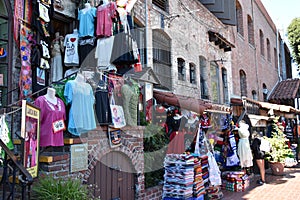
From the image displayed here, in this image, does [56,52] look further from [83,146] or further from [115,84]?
[83,146]

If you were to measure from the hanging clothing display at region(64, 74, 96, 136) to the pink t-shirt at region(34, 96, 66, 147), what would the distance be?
0.30 meters

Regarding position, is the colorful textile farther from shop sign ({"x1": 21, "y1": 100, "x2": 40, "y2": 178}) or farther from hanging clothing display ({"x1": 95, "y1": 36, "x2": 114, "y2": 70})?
shop sign ({"x1": 21, "y1": 100, "x2": 40, "y2": 178})

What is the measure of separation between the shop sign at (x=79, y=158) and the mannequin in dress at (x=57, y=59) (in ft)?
5.95

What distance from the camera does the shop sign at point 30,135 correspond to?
330 centimetres

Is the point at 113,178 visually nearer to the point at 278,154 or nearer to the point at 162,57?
the point at 162,57

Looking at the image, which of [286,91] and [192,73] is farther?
[286,91]

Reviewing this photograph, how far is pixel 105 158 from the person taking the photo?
529 cm

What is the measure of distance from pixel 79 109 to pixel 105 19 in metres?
2.07

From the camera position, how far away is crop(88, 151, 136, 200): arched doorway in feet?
16.8

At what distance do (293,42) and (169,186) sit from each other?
19.1 metres

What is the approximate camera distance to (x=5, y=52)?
509cm

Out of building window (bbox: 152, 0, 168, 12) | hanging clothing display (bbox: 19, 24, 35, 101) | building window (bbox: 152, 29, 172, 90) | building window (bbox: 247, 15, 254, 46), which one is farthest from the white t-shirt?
building window (bbox: 247, 15, 254, 46)

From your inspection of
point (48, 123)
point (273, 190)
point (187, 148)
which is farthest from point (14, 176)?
point (273, 190)

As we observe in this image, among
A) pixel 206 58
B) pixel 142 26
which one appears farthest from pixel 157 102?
pixel 206 58
